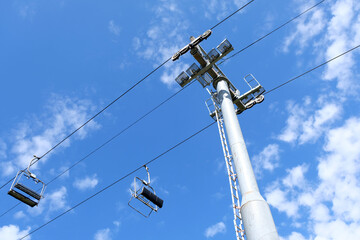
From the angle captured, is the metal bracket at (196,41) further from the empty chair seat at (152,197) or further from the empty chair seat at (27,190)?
the empty chair seat at (27,190)

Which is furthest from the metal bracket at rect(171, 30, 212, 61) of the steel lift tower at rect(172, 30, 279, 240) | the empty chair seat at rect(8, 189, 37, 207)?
the empty chair seat at rect(8, 189, 37, 207)

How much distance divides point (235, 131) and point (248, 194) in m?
1.76

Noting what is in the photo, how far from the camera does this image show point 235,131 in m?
7.19

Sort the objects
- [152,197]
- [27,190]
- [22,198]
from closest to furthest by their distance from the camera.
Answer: [152,197]
[22,198]
[27,190]

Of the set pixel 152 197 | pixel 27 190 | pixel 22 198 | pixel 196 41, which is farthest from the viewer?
pixel 27 190

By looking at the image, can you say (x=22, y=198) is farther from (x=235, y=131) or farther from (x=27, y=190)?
(x=235, y=131)

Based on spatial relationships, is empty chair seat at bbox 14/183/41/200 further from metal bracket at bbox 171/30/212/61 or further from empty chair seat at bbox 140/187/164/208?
metal bracket at bbox 171/30/212/61

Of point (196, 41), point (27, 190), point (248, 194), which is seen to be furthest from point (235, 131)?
point (27, 190)

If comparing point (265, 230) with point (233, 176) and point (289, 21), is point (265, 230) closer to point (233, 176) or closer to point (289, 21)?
point (233, 176)

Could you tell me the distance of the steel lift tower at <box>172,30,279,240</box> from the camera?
552cm

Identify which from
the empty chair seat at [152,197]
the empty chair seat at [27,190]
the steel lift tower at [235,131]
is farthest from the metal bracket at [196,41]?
the empty chair seat at [27,190]

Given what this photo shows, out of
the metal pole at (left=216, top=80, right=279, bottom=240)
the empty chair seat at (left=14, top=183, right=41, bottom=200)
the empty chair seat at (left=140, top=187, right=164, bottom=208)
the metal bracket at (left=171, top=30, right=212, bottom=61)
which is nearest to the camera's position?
the metal pole at (left=216, top=80, right=279, bottom=240)

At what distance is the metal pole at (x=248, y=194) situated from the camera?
210 inches

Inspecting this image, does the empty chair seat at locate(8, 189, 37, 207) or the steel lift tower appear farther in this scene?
the empty chair seat at locate(8, 189, 37, 207)
